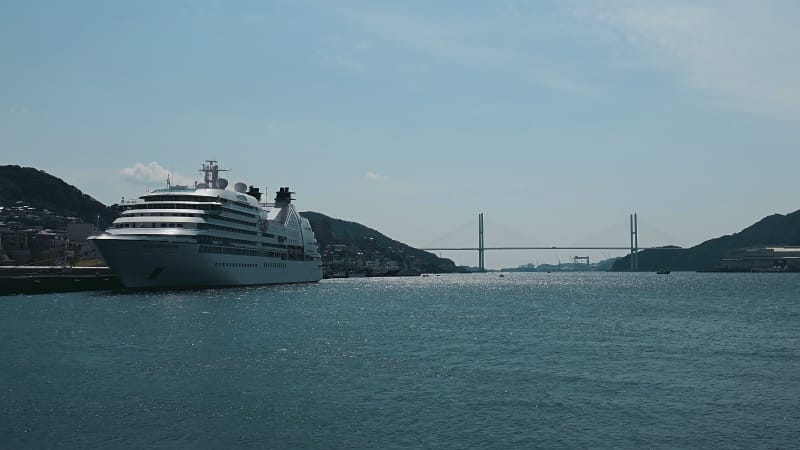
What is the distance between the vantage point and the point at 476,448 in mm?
22188

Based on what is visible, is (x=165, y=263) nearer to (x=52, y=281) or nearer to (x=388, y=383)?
(x=52, y=281)

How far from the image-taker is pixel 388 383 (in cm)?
3253

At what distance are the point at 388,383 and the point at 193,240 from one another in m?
65.0

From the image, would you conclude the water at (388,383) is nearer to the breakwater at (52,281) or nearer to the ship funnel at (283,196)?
the breakwater at (52,281)

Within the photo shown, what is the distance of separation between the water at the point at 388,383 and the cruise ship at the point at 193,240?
25558mm

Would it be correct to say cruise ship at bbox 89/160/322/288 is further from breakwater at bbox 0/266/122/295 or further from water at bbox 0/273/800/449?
water at bbox 0/273/800/449

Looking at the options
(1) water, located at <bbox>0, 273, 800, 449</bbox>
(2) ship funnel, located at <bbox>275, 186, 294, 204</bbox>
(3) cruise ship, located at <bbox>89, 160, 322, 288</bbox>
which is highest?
(2) ship funnel, located at <bbox>275, 186, 294, 204</bbox>

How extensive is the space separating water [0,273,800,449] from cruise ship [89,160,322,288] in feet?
83.9

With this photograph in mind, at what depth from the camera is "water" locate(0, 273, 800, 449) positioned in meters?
23.6

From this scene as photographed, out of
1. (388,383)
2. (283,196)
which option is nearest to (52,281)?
(283,196)

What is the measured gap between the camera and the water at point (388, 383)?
77.5ft

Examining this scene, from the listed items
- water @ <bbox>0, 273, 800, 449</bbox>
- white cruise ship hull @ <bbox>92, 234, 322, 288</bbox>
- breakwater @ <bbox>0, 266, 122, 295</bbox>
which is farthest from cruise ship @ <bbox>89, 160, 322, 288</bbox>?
water @ <bbox>0, 273, 800, 449</bbox>

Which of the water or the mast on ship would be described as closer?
the water

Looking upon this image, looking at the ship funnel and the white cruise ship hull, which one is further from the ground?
the ship funnel
